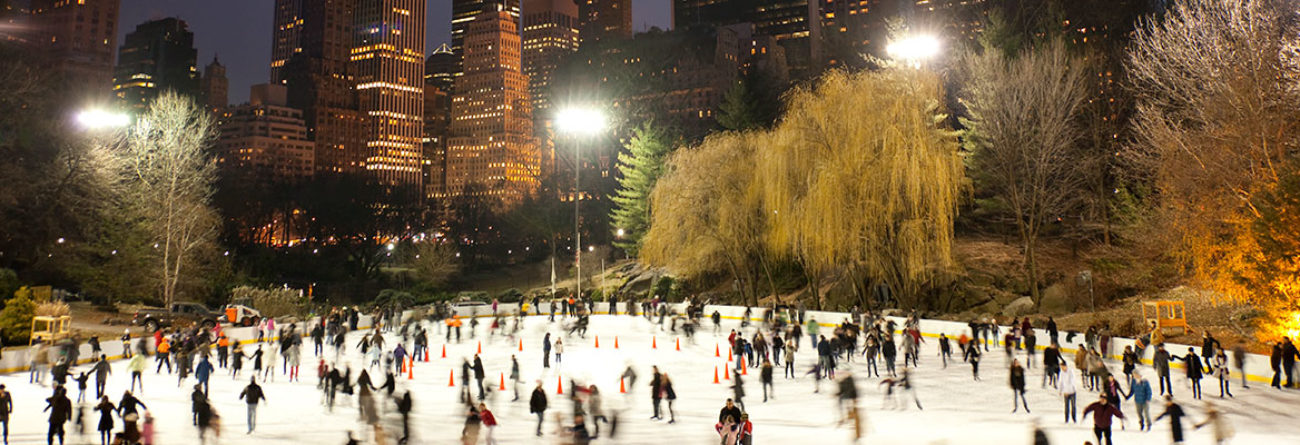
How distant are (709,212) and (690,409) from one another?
22476mm

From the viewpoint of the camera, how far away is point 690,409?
15.2 metres

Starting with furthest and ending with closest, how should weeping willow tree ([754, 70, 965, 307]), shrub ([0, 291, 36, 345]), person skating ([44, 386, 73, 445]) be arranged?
weeping willow tree ([754, 70, 965, 307])
shrub ([0, 291, 36, 345])
person skating ([44, 386, 73, 445])

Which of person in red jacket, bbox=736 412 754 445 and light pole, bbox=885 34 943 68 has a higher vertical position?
light pole, bbox=885 34 943 68

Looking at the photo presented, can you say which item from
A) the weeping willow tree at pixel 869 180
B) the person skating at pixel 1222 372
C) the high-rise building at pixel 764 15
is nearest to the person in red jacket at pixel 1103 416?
the person skating at pixel 1222 372

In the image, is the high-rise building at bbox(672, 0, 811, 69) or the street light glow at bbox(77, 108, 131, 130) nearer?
the street light glow at bbox(77, 108, 131, 130)

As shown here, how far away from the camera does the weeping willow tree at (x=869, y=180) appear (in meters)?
28.7

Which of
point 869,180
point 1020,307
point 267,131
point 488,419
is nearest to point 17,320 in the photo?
point 488,419

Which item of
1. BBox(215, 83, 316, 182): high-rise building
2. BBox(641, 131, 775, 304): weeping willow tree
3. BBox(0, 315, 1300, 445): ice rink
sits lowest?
BBox(0, 315, 1300, 445): ice rink

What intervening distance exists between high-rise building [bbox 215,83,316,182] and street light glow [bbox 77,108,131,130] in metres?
144

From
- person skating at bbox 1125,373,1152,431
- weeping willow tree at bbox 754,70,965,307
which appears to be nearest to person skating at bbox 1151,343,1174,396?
person skating at bbox 1125,373,1152,431

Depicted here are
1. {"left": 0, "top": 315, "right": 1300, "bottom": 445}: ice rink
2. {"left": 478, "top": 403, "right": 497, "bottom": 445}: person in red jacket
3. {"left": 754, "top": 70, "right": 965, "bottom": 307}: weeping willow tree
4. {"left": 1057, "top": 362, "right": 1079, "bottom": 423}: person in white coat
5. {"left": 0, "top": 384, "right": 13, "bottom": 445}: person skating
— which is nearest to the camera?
{"left": 478, "top": 403, "right": 497, "bottom": 445}: person in red jacket

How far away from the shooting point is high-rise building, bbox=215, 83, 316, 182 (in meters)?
180

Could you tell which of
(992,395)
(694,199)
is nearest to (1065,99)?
(694,199)

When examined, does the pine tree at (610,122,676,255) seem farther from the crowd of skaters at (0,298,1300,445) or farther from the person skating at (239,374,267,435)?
the person skating at (239,374,267,435)
